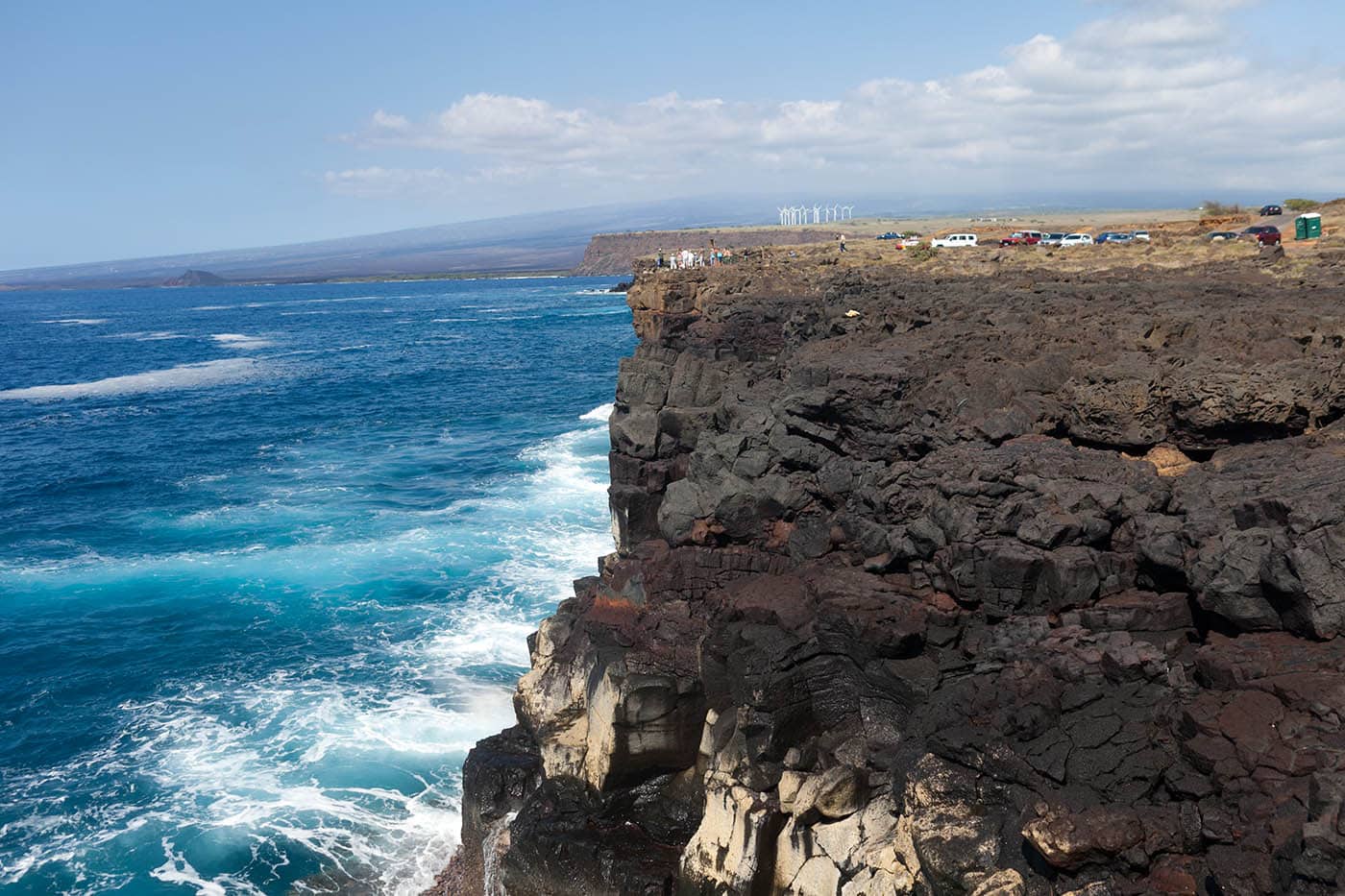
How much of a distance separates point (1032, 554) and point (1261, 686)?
147 inches

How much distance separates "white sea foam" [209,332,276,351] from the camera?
117 m

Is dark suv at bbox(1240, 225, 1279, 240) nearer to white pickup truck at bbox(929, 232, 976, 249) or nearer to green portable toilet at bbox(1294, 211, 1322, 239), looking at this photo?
green portable toilet at bbox(1294, 211, 1322, 239)

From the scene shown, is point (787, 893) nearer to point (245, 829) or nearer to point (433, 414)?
point (245, 829)

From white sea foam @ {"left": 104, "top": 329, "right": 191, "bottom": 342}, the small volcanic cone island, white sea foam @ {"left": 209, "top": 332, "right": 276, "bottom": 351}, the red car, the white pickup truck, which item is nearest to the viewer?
the small volcanic cone island

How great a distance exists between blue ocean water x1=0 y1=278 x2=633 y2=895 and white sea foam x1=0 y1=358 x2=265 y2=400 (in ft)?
26.2

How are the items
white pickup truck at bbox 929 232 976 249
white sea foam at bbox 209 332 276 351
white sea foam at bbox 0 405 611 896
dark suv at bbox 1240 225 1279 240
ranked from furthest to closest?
white sea foam at bbox 209 332 276 351 < white pickup truck at bbox 929 232 976 249 < dark suv at bbox 1240 225 1279 240 < white sea foam at bbox 0 405 611 896

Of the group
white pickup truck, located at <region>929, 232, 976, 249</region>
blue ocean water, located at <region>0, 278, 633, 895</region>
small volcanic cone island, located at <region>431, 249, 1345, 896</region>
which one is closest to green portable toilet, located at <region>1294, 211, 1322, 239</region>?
small volcanic cone island, located at <region>431, 249, 1345, 896</region>

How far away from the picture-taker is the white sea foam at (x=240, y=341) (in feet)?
384

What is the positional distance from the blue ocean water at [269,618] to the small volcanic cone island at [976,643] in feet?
16.0

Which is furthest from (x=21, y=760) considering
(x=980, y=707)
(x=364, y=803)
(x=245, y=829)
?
(x=980, y=707)

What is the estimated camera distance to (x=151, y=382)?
285 ft

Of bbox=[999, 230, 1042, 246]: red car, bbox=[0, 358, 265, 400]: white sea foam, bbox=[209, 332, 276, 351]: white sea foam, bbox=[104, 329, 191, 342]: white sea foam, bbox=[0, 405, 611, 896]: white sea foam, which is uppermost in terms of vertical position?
bbox=[999, 230, 1042, 246]: red car

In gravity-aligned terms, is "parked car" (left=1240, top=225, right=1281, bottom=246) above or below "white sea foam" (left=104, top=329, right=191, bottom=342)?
above

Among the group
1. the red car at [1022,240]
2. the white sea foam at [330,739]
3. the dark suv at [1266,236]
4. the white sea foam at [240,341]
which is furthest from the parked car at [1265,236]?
the white sea foam at [240,341]
